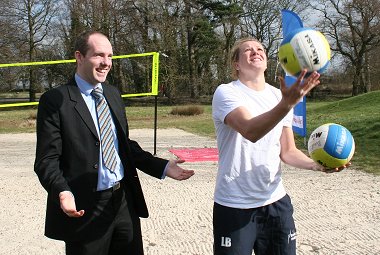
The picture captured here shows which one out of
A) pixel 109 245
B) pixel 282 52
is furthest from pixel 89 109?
pixel 282 52

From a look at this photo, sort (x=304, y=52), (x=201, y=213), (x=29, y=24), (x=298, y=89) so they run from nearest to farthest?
(x=298, y=89) < (x=304, y=52) < (x=201, y=213) < (x=29, y=24)

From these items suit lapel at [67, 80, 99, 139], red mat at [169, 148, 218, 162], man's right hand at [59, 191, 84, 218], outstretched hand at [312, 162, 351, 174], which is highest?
suit lapel at [67, 80, 99, 139]

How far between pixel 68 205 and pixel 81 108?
57cm

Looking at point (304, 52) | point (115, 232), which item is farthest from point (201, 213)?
point (304, 52)

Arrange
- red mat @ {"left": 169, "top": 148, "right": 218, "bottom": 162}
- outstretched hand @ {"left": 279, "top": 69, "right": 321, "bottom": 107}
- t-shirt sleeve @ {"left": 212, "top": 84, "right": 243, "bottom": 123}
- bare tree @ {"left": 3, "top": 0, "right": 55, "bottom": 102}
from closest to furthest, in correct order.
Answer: outstretched hand @ {"left": 279, "top": 69, "right": 321, "bottom": 107} → t-shirt sleeve @ {"left": 212, "top": 84, "right": 243, "bottom": 123} → red mat @ {"left": 169, "top": 148, "right": 218, "bottom": 162} → bare tree @ {"left": 3, "top": 0, "right": 55, "bottom": 102}

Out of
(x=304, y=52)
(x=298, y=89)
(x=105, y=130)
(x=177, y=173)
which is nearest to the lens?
(x=298, y=89)

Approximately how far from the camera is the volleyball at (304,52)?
6.74 ft

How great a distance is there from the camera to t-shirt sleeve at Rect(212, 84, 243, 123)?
223 centimetres

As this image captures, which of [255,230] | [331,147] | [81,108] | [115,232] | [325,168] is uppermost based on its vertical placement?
[81,108]

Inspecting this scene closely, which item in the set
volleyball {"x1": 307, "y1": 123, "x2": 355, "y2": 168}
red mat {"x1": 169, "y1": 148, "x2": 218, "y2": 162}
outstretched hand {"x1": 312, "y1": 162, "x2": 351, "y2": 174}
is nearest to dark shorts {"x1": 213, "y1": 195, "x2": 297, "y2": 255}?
outstretched hand {"x1": 312, "y1": 162, "x2": 351, "y2": 174}

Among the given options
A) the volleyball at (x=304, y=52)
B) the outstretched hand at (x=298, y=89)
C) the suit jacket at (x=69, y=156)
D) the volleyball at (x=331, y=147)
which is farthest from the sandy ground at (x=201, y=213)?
the outstretched hand at (x=298, y=89)

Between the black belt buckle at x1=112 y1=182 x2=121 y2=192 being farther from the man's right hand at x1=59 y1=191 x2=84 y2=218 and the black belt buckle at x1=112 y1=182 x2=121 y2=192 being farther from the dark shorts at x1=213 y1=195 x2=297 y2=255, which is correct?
the dark shorts at x1=213 y1=195 x2=297 y2=255

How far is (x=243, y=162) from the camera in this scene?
2332mm

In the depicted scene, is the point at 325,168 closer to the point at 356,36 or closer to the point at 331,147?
the point at 331,147
